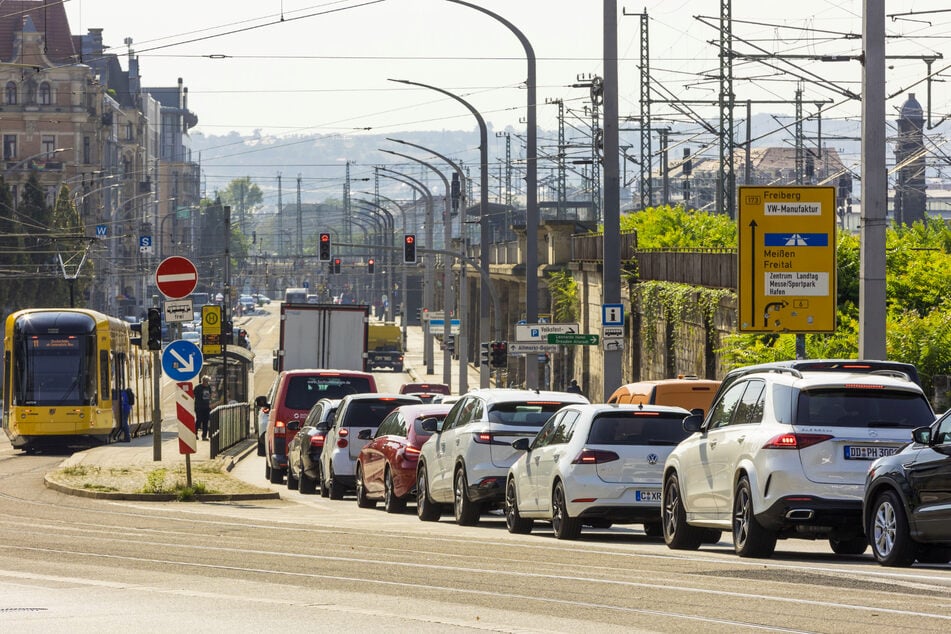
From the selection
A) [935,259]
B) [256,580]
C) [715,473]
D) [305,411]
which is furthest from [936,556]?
[305,411]

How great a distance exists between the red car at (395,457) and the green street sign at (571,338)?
364 inches

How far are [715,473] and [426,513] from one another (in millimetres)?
7377

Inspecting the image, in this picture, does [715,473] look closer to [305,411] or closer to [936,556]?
[936,556]

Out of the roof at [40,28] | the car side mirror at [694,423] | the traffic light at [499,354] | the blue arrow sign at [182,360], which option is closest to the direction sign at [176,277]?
the blue arrow sign at [182,360]

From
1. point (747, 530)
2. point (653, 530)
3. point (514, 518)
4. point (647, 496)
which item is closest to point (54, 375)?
point (514, 518)

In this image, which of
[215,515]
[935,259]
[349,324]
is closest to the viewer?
[215,515]

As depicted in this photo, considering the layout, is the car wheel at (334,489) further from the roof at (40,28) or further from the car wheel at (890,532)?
the roof at (40,28)

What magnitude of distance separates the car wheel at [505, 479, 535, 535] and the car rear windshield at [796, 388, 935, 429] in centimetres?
585

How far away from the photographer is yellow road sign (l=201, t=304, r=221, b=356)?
198ft

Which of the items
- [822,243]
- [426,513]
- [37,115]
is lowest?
[426,513]

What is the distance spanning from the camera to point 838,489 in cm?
1399

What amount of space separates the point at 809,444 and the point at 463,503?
7.38 meters

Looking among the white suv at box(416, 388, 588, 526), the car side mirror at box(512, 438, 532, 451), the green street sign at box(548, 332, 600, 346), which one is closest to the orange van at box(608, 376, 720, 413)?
the white suv at box(416, 388, 588, 526)

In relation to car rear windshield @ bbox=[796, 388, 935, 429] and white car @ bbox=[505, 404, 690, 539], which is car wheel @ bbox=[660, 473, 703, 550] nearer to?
white car @ bbox=[505, 404, 690, 539]
